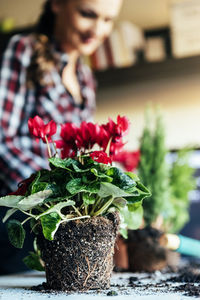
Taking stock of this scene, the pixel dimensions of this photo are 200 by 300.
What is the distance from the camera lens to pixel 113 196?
0.68 metres

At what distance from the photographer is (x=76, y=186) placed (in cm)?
66

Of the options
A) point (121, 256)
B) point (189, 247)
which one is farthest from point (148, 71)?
point (189, 247)

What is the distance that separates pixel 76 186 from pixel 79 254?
0.12 meters

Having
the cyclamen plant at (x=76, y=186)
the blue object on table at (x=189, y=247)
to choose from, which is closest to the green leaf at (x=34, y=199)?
the cyclamen plant at (x=76, y=186)

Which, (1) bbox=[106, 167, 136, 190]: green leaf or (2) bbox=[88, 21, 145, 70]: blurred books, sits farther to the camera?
(2) bbox=[88, 21, 145, 70]: blurred books

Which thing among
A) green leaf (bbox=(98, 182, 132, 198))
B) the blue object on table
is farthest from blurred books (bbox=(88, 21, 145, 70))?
green leaf (bbox=(98, 182, 132, 198))

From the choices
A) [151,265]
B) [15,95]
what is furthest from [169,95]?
[151,265]

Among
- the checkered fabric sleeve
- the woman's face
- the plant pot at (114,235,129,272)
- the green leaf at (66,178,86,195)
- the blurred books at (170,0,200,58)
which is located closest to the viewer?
the green leaf at (66,178,86,195)

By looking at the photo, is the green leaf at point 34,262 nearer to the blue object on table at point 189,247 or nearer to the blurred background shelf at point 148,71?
the blue object on table at point 189,247

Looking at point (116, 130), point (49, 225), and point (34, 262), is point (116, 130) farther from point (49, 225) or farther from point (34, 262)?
point (34, 262)

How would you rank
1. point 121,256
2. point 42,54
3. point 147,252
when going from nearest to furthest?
point 147,252 → point 121,256 → point 42,54

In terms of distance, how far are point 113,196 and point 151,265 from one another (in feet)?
1.71

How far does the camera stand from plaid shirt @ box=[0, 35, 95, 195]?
1.41 m

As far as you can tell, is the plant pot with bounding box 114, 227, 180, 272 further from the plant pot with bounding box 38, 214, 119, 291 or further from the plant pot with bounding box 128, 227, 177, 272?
the plant pot with bounding box 38, 214, 119, 291
